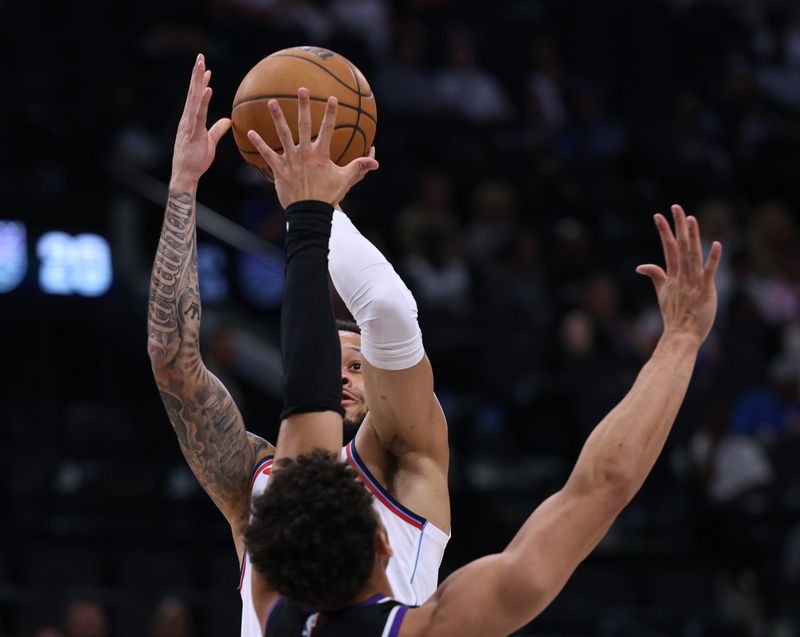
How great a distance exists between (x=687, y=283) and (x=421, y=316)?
22.1 feet

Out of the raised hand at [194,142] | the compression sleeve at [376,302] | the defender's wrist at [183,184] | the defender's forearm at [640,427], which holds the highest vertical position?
the raised hand at [194,142]

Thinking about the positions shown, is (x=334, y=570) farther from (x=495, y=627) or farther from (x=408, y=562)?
(x=408, y=562)

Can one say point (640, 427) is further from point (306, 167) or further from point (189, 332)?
point (189, 332)

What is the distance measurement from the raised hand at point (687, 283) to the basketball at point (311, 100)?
3.21 feet

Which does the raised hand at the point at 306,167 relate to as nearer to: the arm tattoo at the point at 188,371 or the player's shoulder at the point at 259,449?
the arm tattoo at the point at 188,371

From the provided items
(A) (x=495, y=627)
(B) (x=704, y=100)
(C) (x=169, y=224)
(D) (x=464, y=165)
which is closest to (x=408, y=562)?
(A) (x=495, y=627)

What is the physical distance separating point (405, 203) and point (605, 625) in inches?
168

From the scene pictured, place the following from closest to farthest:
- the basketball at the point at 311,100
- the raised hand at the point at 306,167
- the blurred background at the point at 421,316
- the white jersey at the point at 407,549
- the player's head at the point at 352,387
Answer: the raised hand at the point at 306,167 → the white jersey at the point at 407,549 → the basketball at the point at 311,100 → the player's head at the point at 352,387 → the blurred background at the point at 421,316

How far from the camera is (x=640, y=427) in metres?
3.09

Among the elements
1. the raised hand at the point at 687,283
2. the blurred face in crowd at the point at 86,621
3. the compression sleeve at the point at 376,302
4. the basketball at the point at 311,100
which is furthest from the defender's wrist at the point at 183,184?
the blurred face in crowd at the point at 86,621

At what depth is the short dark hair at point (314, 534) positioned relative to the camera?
9.64 feet

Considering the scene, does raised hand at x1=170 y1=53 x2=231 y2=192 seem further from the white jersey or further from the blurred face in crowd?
→ the blurred face in crowd

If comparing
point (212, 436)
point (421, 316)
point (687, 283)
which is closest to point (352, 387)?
point (212, 436)

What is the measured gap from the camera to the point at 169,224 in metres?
3.81
